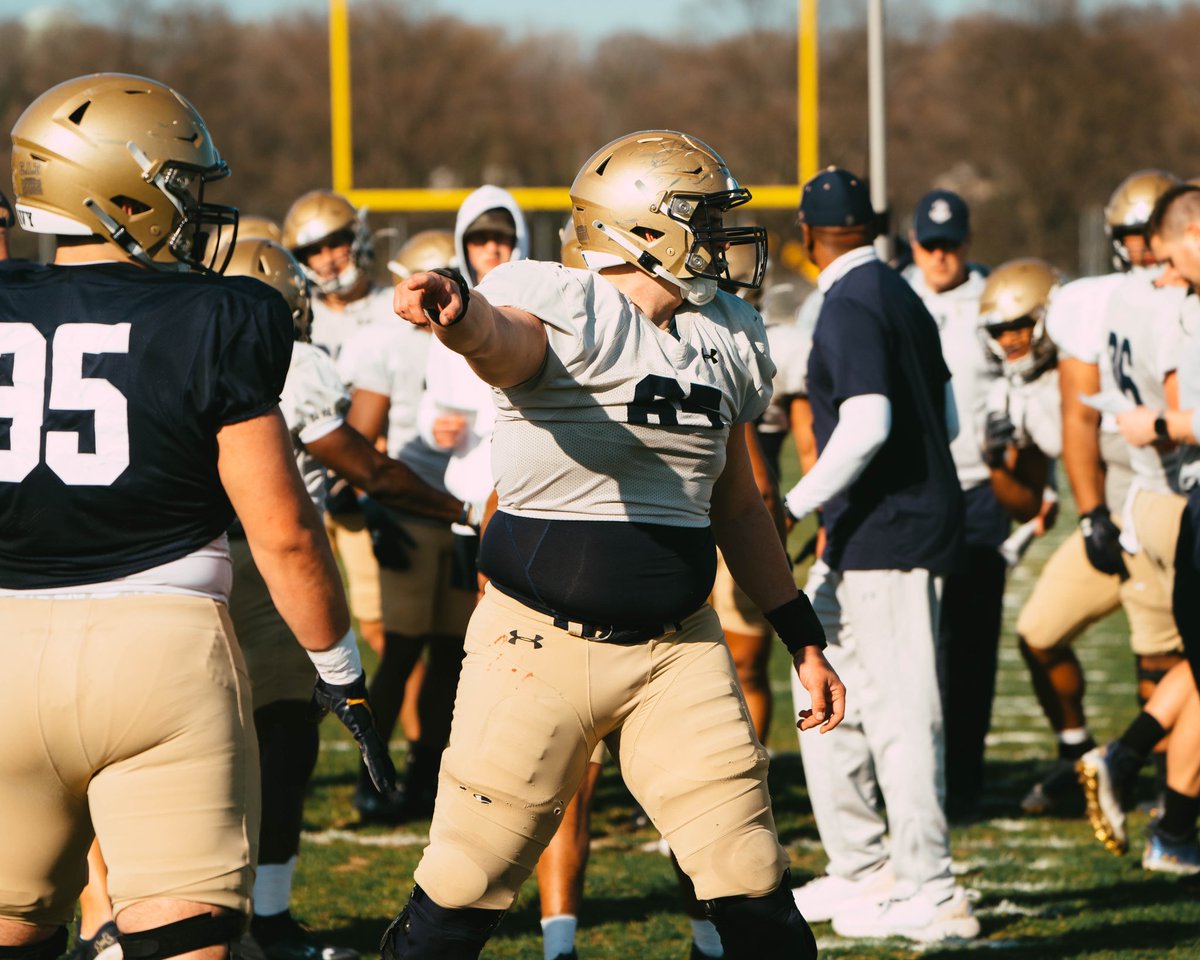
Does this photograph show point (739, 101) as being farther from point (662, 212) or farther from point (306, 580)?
point (306, 580)

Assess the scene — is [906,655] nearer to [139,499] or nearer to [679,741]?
[679,741]

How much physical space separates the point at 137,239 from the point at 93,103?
0.76ft

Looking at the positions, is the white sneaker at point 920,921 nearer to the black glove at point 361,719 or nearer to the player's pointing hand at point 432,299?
the black glove at point 361,719

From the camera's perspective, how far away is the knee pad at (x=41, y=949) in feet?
9.10

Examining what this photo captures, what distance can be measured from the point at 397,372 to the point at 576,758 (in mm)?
3344

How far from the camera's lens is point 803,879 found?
511 cm

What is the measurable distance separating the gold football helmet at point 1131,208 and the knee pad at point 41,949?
178 inches

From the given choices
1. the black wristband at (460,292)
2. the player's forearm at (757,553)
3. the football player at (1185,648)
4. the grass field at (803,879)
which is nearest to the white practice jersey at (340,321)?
the grass field at (803,879)

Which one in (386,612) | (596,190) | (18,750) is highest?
(596,190)

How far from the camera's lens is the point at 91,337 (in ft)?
8.50

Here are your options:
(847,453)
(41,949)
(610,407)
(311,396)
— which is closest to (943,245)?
(847,453)

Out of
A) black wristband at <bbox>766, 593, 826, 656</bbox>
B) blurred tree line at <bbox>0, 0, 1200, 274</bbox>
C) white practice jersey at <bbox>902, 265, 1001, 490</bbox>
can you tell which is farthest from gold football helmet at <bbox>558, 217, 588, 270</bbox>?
blurred tree line at <bbox>0, 0, 1200, 274</bbox>

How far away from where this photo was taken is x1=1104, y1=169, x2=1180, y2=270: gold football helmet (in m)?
6.22

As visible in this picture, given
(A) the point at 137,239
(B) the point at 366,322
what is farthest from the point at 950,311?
(A) the point at 137,239
